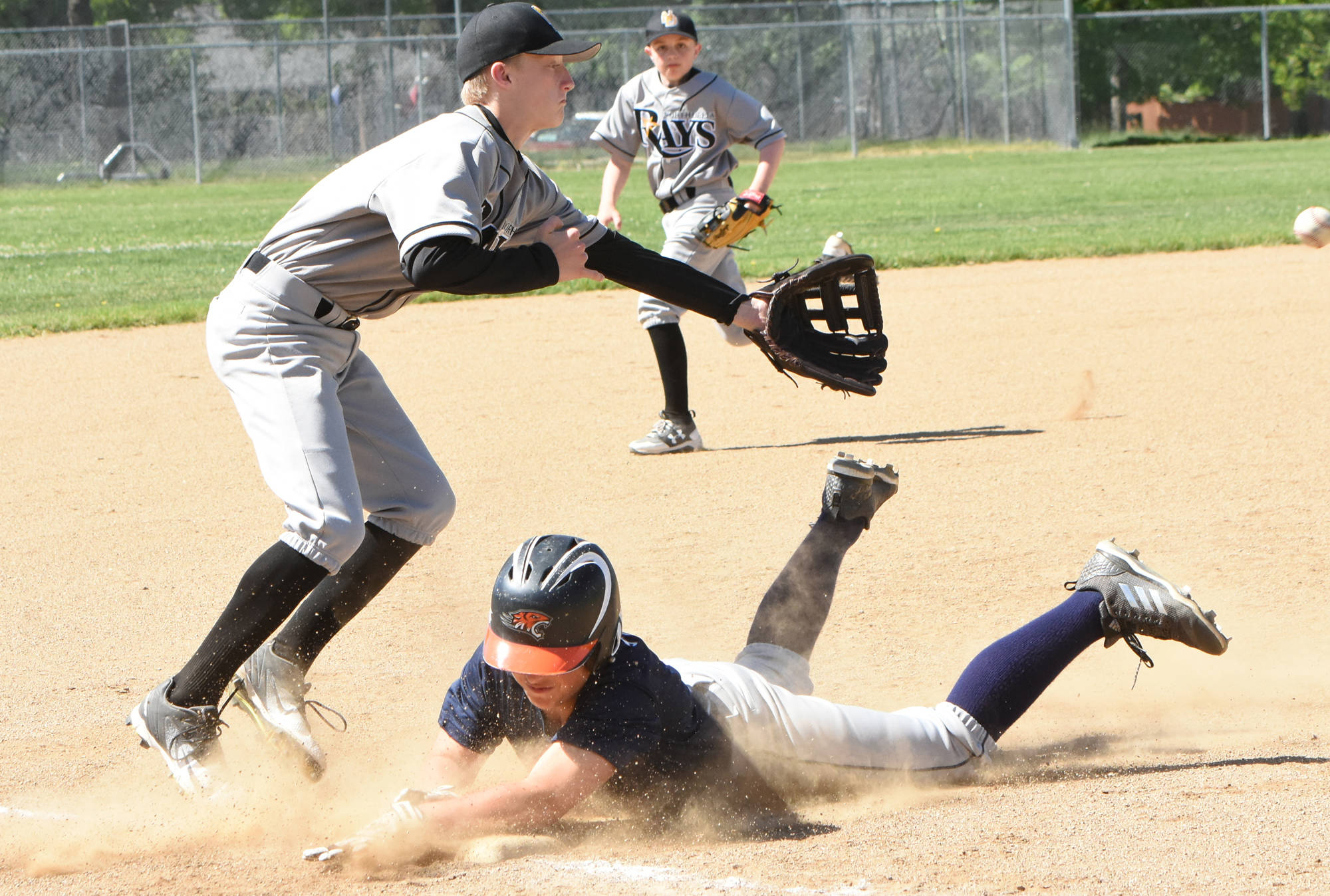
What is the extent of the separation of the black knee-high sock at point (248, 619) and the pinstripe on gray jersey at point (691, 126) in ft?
13.6

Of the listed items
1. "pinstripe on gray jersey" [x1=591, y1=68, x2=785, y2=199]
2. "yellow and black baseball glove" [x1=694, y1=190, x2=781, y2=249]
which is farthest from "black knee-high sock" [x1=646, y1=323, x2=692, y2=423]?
"pinstripe on gray jersey" [x1=591, y1=68, x2=785, y2=199]

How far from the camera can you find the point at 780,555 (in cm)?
487

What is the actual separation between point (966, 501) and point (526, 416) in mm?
2517

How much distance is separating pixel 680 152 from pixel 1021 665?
4.20 meters

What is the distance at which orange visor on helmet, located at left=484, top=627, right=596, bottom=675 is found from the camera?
2.65 metres

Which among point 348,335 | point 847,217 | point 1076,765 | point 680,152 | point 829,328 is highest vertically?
point 680,152

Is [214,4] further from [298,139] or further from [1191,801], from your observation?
[1191,801]

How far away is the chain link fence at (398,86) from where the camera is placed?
24656 millimetres

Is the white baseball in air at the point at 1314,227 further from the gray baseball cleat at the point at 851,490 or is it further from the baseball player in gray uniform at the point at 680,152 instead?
the gray baseball cleat at the point at 851,490

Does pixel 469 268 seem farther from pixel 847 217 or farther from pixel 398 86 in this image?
pixel 398 86

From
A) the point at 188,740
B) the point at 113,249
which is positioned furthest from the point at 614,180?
the point at 113,249

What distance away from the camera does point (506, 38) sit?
3148 millimetres

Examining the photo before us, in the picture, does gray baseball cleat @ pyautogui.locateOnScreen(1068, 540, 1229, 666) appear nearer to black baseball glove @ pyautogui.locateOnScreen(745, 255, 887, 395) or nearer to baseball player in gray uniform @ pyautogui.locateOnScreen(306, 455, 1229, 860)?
baseball player in gray uniform @ pyautogui.locateOnScreen(306, 455, 1229, 860)

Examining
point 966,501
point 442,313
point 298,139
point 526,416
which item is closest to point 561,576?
point 966,501
